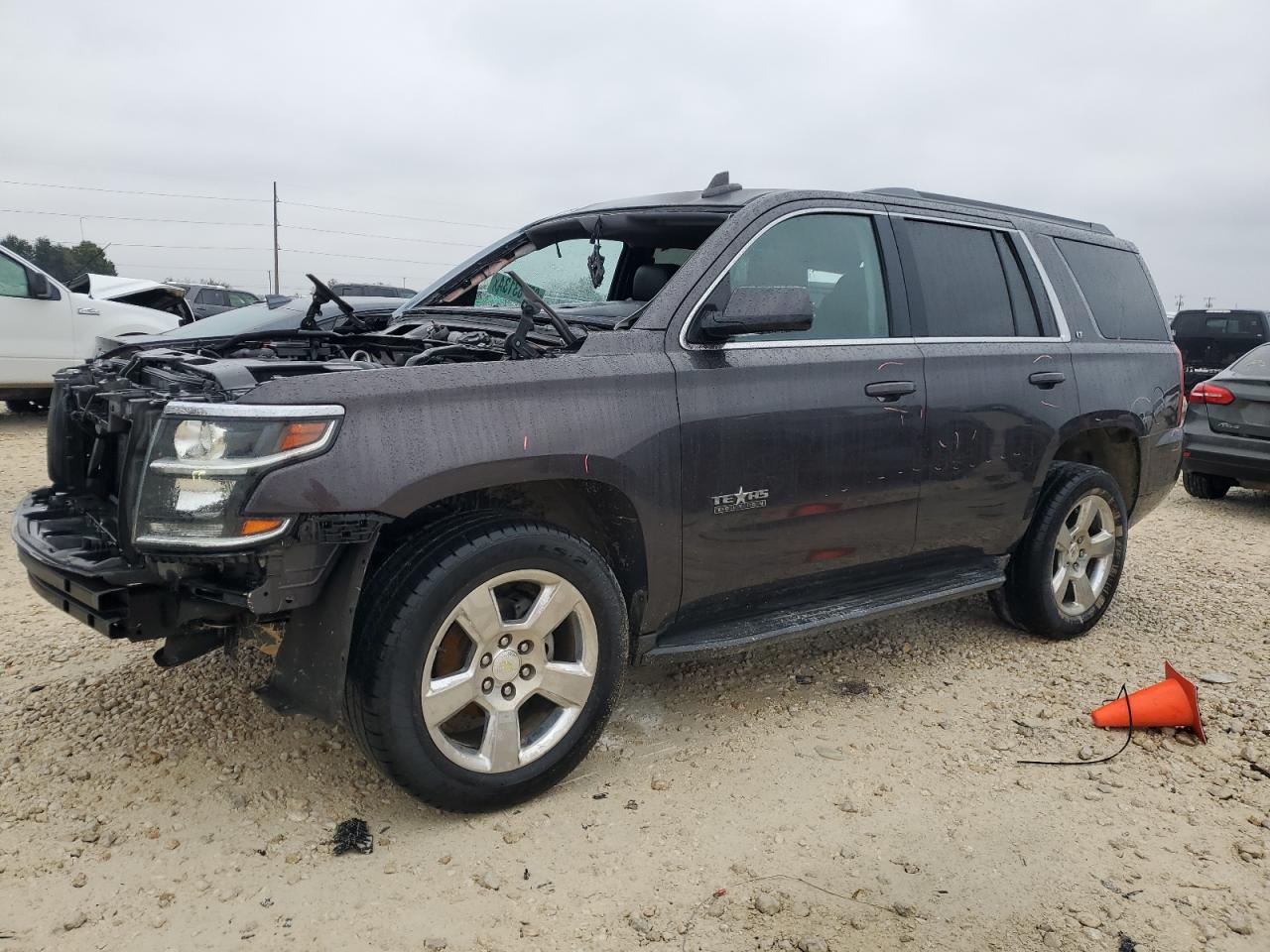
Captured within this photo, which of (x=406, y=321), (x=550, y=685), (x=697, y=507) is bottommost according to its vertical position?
(x=550, y=685)

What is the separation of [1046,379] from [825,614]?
61.8 inches

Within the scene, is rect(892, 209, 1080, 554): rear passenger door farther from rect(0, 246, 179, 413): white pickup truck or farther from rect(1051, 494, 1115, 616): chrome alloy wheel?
rect(0, 246, 179, 413): white pickup truck

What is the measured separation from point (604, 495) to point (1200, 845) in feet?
6.63

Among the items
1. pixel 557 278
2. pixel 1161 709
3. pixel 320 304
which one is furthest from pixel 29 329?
pixel 1161 709

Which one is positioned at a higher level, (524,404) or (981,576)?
(524,404)

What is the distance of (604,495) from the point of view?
3010mm

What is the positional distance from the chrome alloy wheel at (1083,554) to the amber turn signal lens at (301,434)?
130 inches

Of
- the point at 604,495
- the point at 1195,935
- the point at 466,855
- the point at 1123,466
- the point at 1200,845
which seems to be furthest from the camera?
the point at 1123,466

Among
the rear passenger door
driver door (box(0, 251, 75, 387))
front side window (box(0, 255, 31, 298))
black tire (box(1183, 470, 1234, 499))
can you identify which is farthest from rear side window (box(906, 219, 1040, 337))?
front side window (box(0, 255, 31, 298))

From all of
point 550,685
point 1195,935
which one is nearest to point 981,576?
point 1195,935

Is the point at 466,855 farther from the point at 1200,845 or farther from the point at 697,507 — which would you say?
the point at 1200,845

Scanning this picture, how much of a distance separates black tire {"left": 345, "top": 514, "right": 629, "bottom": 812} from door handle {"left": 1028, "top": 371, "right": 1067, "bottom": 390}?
2276 mm

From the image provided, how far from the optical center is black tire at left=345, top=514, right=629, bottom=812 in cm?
255

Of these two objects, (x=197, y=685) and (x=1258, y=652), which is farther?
(x=1258, y=652)
